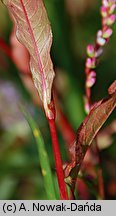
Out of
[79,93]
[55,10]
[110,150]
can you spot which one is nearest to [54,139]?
[110,150]

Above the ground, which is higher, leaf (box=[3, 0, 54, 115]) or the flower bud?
leaf (box=[3, 0, 54, 115])

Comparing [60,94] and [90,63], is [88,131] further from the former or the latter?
[60,94]

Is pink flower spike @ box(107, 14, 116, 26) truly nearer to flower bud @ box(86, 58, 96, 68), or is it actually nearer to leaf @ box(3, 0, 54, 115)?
flower bud @ box(86, 58, 96, 68)

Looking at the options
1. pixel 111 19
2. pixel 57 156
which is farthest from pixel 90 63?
pixel 57 156

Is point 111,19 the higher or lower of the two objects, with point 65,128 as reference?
higher

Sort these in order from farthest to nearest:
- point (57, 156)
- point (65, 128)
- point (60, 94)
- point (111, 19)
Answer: point (60, 94), point (65, 128), point (111, 19), point (57, 156)

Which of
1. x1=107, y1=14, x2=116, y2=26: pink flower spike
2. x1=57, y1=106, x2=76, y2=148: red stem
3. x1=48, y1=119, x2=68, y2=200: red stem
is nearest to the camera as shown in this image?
x1=48, y1=119, x2=68, y2=200: red stem

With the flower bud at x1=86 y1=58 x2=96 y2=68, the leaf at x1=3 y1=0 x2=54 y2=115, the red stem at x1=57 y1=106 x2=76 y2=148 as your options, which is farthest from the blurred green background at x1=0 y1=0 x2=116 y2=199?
the leaf at x1=3 y1=0 x2=54 y2=115
